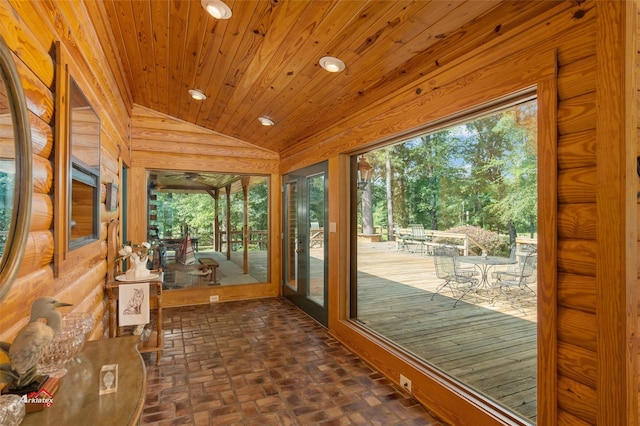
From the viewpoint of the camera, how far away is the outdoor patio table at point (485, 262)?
165 inches

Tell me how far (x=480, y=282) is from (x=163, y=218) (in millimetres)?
4819

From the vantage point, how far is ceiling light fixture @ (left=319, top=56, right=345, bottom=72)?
235 centimetres

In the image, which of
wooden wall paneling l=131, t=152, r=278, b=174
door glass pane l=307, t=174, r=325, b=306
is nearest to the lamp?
door glass pane l=307, t=174, r=325, b=306

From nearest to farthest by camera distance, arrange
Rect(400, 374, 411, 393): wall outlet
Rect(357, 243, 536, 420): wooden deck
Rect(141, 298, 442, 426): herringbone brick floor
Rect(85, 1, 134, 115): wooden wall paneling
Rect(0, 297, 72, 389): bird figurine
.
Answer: Rect(0, 297, 72, 389): bird figurine, Rect(85, 1, 134, 115): wooden wall paneling, Rect(141, 298, 442, 426): herringbone brick floor, Rect(400, 374, 411, 393): wall outlet, Rect(357, 243, 536, 420): wooden deck

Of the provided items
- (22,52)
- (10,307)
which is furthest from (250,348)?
(22,52)

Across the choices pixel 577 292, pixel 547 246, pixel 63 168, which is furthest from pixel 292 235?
pixel 577 292

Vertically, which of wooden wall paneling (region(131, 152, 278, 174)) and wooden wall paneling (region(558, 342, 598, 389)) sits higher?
wooden wall paneling (region(131, 152, 278, 174))

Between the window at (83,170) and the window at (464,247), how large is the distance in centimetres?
230

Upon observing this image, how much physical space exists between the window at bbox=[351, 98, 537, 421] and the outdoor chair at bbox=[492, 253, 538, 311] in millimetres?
18

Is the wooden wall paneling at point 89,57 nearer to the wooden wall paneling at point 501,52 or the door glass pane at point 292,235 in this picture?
the wooden wall paneling at point 501,52

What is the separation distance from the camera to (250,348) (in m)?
3.43

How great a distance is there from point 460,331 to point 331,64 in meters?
3.33

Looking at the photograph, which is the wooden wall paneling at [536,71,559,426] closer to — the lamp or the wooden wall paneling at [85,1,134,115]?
the wooden wall paneling at [85,1,134,115]

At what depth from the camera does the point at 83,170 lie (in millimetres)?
1899
